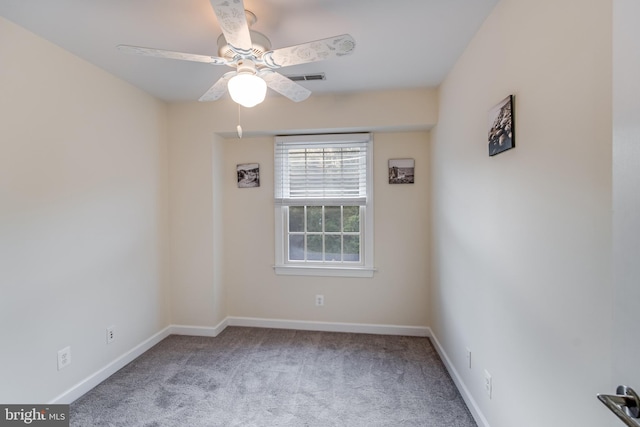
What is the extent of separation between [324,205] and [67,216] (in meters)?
2.15

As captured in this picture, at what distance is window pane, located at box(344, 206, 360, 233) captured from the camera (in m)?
3.14

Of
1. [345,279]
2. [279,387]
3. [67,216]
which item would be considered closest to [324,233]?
[345,279]

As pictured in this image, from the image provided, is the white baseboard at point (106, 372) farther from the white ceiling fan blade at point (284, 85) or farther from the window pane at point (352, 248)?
the white ceiling fan blade at point (284, 85)

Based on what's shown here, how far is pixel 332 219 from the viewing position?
3188 millimetres

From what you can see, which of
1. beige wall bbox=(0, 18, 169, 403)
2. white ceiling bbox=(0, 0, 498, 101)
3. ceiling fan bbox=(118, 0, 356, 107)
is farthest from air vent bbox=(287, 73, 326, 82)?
beige wall bbox=(0, 18, 169, 403)

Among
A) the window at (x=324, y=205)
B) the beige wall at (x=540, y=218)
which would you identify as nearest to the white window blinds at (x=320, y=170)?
the window at (x=324, y=205)

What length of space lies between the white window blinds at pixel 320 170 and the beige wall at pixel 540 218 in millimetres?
1228

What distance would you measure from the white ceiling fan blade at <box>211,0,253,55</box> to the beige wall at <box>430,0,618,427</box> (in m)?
1.23

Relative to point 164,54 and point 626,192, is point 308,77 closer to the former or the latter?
point 164,54

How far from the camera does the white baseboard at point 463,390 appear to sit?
176cm

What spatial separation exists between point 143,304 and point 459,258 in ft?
9.22

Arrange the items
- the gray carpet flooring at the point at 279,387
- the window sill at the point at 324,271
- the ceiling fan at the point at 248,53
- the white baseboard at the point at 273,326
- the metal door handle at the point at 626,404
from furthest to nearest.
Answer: the window sill at the point at 324,271
the white baseboard at the point at 273,326
the gray carpet flooring at the point at 279,387
the ceiling fan at the point at 248,53
the metal door handle at the point at 626,404

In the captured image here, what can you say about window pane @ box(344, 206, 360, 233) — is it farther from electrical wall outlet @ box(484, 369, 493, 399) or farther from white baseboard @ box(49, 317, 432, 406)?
electrical wall outlet @ box(484, 369, 493, 399)

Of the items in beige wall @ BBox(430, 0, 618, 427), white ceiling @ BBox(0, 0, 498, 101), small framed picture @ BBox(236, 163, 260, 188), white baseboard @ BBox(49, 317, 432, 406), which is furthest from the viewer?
small framed picture @ BBox(236, 163, 260, 188)
